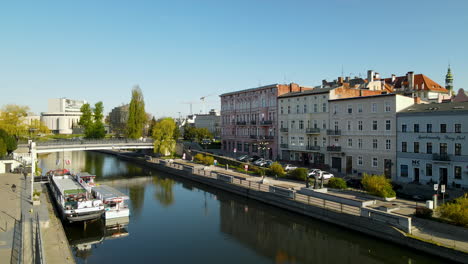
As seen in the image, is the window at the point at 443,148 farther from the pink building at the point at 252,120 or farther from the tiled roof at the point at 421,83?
the tiled roof at the point at 421,83

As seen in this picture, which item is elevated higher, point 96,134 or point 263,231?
point 96,134

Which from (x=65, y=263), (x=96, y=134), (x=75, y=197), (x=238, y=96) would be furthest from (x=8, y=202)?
(x=96, y=134)

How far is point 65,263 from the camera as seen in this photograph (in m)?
17.4

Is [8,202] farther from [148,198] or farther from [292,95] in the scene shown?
[292,95]

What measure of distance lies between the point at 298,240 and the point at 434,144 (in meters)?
19.7

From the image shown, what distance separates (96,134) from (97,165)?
20.4 m

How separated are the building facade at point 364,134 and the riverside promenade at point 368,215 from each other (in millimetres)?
9726

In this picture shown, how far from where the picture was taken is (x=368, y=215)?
24609mm

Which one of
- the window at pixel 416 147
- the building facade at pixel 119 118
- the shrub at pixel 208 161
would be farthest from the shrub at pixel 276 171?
the building facade at pixel 119 118

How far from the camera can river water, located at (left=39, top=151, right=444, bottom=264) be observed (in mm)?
21875

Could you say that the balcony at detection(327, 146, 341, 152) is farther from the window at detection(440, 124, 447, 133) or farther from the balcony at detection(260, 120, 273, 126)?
the balcony at detection(260, 120, 273, 126)

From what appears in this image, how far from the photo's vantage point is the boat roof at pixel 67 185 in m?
32.2

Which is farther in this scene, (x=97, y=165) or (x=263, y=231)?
(x=97, y=165)

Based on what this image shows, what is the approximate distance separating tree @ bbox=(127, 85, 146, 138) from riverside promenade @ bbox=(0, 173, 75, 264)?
50.0m
